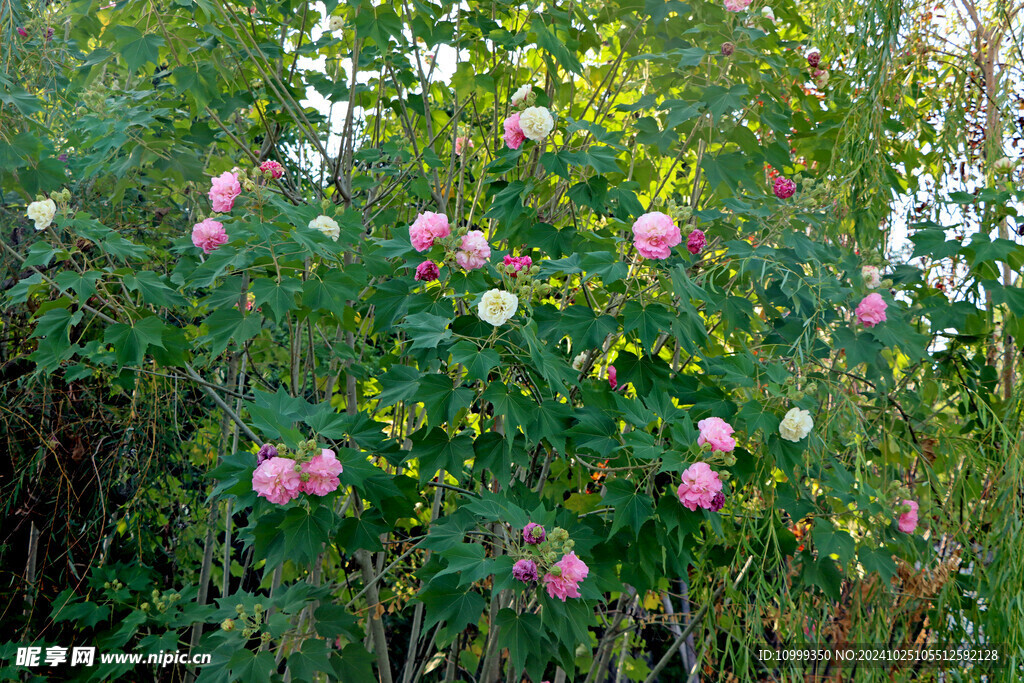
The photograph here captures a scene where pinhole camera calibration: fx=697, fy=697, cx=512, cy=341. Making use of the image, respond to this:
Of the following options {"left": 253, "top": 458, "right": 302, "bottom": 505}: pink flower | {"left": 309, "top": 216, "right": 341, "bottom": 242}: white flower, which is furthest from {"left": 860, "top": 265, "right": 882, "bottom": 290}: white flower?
{"left": 253, "top": 458, "right": 302, "bottom": 505}: pink flower

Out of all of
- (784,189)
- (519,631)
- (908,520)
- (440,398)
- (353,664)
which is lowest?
(353,664)

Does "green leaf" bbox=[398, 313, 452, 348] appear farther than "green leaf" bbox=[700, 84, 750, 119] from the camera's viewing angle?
No

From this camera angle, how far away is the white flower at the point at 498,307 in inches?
55.5

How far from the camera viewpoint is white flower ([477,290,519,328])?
141cm

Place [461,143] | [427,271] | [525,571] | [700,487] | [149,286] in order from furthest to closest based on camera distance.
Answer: [461,143]
[149,286]
[427,271]
[700,487]
[525,571]

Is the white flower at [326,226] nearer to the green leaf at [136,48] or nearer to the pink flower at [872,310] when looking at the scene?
the green leaf at [136,48]

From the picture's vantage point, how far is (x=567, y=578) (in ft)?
4.36

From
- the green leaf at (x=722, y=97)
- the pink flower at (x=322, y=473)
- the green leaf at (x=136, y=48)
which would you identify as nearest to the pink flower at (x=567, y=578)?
the pink flower at (x=322, y=473)

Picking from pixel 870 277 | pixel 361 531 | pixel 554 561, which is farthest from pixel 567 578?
pixel 870 277

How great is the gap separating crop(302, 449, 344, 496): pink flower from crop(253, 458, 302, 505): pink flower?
3 centimetres

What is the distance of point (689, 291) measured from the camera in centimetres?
153

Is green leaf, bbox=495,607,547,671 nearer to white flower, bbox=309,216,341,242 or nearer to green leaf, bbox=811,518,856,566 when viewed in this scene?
green leaf, bbox=811,518,856,566

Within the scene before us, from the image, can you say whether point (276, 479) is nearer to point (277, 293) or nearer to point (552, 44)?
point (277, 293)

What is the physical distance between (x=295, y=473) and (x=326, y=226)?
64cm
